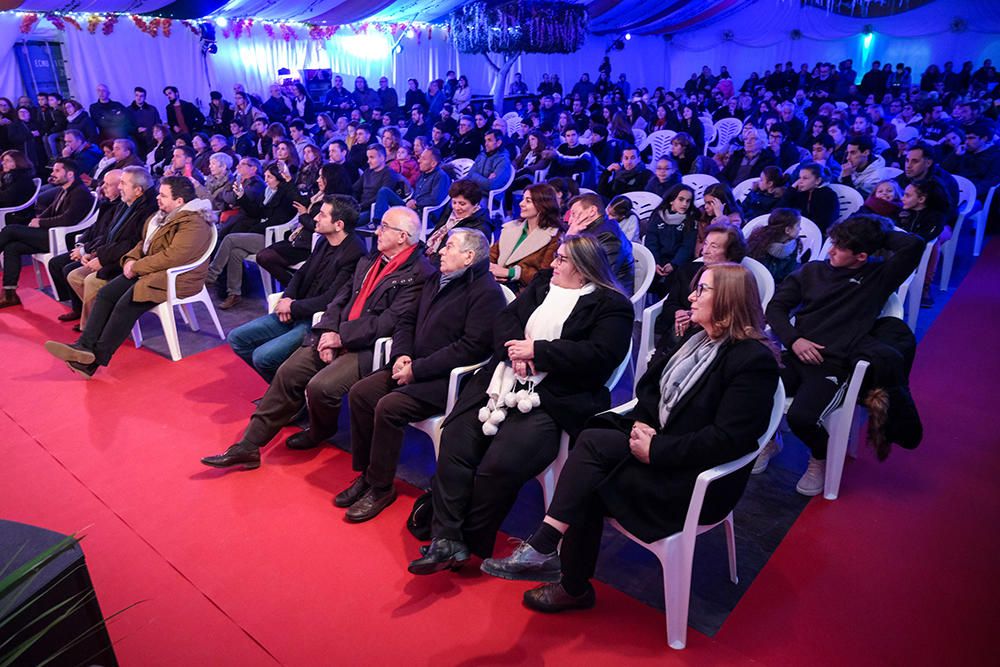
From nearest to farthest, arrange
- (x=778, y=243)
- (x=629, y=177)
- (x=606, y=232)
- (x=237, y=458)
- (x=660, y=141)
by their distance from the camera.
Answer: (x=237, y=458) < (x=606, y=232) < (x=778, y=243) < (x=629, y=177) < (x=660, y=141)

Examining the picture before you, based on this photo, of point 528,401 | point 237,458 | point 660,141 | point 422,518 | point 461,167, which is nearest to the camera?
point 528,401

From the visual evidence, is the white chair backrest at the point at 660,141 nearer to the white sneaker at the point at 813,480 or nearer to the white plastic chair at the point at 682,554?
the white sneaker at the point at 813,480

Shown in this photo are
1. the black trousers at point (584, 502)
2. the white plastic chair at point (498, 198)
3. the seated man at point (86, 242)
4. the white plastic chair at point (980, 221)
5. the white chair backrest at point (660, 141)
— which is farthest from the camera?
the white chair backrest at point (660, 141)

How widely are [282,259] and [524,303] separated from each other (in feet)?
9.42

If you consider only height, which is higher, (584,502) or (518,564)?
(584,502)

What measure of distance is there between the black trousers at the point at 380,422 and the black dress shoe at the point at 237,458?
0.52 m

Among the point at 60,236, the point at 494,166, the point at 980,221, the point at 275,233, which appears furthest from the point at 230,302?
the point at 980,221

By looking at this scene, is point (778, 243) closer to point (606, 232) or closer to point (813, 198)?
point (606, 232)

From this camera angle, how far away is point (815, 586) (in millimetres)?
2412

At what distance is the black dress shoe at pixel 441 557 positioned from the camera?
92.5 inches

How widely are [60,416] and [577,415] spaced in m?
2.90

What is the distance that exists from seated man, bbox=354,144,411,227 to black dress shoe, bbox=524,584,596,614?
4.77 metres

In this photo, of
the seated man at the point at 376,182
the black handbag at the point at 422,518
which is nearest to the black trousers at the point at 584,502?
the black handbag at the point at 422,518

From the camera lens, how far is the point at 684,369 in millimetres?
2289
